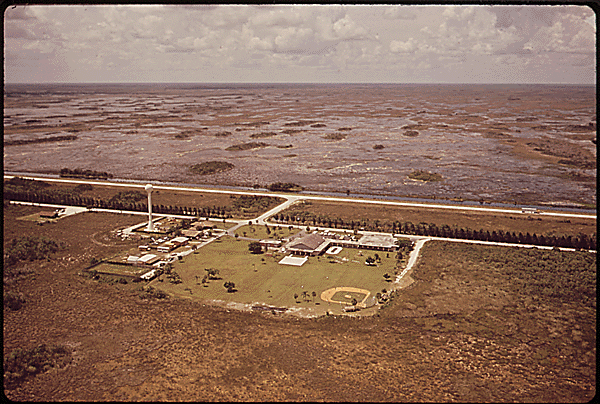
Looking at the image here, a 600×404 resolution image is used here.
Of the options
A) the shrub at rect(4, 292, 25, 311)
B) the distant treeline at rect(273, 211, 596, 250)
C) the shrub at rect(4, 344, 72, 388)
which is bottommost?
the shrub at rect(4, 344, 72, 388)

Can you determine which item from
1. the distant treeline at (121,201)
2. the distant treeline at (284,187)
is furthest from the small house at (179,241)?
the distant treeline at (284,187)

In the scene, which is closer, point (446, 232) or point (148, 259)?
point (148, 259)

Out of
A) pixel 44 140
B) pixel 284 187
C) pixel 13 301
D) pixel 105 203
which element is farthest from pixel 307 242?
pixel 44 140

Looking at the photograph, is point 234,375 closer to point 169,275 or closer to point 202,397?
point 202,397

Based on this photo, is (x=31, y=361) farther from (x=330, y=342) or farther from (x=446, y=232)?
(x=446, y=232)

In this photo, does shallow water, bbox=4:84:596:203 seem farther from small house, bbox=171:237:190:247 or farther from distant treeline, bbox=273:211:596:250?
small house, bbox=171:237:190:247

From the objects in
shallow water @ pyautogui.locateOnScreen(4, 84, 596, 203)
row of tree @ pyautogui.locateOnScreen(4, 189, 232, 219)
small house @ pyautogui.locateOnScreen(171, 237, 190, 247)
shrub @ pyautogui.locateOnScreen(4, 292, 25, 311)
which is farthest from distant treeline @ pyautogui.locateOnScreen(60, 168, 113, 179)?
shrub @ pyautogui.locateOnScreen(4, 292, 25, 311)
